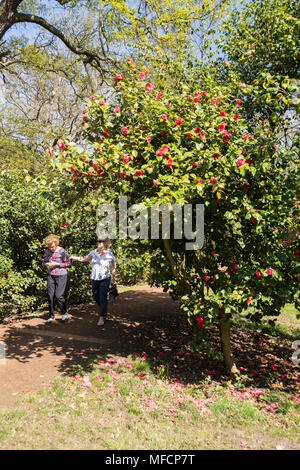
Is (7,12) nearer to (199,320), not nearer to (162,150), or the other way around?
(162,150)

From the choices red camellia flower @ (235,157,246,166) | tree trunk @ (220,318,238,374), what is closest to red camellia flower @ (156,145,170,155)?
red camellia flower @ (235,157,246,166)

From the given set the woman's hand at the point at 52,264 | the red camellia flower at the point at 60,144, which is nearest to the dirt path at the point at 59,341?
the woman's hand at the point at 52,264

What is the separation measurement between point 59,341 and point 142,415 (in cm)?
225

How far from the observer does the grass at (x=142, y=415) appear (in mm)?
3029

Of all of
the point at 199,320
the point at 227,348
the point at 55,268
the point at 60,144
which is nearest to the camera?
the point at 60,144

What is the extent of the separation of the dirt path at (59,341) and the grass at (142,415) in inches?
12.1

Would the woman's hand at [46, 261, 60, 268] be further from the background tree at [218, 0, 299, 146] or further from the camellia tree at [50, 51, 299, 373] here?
the background tree at [218, 0, 299, 146]

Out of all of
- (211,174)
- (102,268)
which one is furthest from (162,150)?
(102,268)

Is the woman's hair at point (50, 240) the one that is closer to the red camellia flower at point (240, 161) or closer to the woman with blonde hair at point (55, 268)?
the woman with blonde hair at point (55, 268)

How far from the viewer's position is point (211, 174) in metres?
3.49

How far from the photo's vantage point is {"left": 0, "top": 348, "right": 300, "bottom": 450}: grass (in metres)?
3.03

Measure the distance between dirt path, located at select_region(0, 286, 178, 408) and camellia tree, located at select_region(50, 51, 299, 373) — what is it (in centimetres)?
181

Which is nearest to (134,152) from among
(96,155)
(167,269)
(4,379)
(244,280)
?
(96,155)

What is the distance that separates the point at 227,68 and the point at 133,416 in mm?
5877
